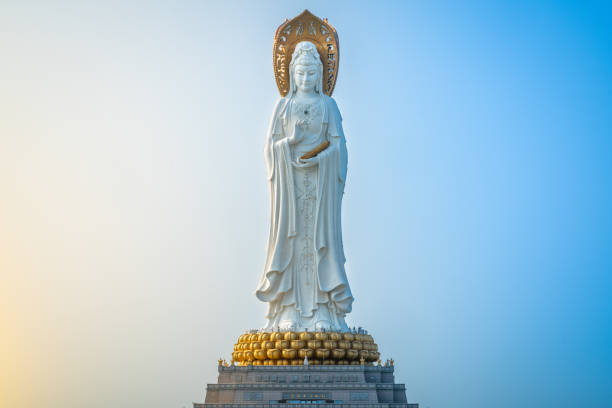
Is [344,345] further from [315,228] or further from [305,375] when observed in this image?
[315,228]

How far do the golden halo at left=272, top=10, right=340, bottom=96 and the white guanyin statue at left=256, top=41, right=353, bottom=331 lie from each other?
27cm

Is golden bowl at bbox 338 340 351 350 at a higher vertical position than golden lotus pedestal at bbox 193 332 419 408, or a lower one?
higher

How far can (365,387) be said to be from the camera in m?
15.5

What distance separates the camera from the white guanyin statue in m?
17.5

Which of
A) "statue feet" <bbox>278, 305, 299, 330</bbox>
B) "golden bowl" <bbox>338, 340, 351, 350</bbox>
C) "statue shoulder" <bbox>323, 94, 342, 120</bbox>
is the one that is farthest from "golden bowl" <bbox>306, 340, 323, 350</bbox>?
"statue shoulder" <bbox>323, 94, 342, 120</bbox>

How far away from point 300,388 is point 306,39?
24.3ft

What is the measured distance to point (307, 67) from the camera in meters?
18.1

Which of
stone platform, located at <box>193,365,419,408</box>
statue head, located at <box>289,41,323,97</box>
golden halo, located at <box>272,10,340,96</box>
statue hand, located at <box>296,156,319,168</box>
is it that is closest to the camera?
stone platform, located at <box>193,365,419,408</box>

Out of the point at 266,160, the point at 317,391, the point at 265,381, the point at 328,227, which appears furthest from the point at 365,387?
the point at 266,160

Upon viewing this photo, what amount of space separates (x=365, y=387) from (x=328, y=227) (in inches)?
143

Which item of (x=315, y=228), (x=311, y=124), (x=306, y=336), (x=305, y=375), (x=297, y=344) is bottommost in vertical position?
(x=305, y=375)

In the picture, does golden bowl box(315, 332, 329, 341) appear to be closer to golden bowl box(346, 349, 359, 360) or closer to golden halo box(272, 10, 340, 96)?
golden bowl box(346, 349, 359, 360)

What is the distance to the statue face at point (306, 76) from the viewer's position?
59.5 feet

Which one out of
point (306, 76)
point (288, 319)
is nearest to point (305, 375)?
point (288, 319)
